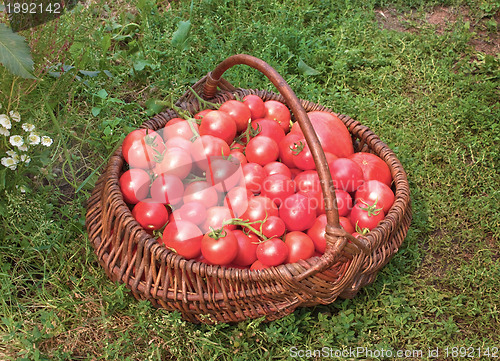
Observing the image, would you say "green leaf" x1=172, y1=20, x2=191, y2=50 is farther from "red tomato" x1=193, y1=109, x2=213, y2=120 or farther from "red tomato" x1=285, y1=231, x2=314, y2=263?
"red tomato" x1=285, y1=231, x2=314, y2=263

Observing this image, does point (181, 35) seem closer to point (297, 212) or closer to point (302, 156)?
point (302, 156)

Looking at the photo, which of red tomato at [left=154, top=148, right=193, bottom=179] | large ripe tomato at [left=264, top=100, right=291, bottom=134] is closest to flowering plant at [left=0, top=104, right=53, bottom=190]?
red tomato at [left=154, top=148, right=193, bottom=179]

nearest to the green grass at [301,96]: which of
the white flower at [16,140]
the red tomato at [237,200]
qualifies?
the white flower at [16,140]

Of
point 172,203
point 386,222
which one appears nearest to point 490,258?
point 386,222

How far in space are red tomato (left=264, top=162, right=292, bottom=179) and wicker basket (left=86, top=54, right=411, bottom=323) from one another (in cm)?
39

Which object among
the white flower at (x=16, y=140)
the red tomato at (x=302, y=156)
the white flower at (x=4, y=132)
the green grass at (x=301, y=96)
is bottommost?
the green grass at (x=301, y=96)

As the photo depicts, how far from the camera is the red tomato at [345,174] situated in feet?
7.48

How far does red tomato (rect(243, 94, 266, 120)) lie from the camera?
2568mm

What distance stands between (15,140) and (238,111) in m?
1.02

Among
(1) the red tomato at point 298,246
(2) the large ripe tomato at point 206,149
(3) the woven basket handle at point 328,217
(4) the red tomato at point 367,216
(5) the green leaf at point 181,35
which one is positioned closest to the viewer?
(3) the woven basket handle at point 328,217

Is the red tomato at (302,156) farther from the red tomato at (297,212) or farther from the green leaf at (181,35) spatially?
the green leaf at (181,35)

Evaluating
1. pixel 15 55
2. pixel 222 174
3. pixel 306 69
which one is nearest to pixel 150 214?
pixel 222 174

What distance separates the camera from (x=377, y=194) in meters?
2.24

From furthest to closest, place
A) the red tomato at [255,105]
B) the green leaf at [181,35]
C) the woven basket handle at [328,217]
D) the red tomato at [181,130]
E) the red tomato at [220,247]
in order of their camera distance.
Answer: the green leaf at [181,35] < the red tomato at [255,105] < the red tomato at [181,130] < the red tomato at [220,247] < the woven basket handle at [328,217]
